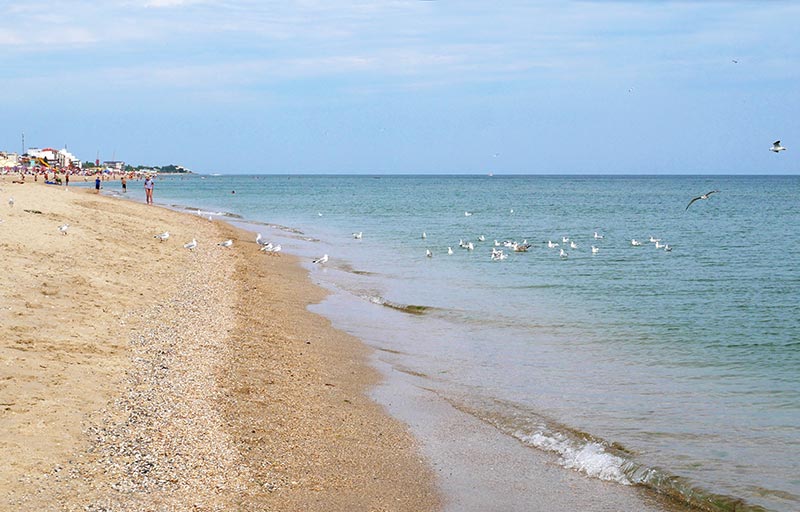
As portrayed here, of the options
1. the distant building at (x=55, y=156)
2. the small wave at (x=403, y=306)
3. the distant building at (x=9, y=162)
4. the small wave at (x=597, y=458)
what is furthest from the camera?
the distant building at (x=55, y=156)

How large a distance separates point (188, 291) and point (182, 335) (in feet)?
17.1

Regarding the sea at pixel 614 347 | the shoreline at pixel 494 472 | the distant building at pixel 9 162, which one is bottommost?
the shoreline at pixel 494 472

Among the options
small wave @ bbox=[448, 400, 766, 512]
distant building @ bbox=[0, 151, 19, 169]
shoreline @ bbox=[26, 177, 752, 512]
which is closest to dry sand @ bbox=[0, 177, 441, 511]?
shoreline @ bbox=[26, 177, 752, 512]

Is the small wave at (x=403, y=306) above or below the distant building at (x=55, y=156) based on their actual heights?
below

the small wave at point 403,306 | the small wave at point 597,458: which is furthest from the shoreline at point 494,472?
the small wave at point 403,306

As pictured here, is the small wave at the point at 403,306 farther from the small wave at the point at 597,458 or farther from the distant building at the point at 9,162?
the distant building at the point at 9,162

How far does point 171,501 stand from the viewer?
6328 mm

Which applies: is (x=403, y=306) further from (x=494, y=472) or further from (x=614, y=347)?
(x=494, y=472)

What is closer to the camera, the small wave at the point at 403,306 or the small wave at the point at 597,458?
the small wave at the point at 597,458

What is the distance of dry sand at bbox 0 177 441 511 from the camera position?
6723 mm

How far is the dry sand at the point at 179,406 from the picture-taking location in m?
6.72

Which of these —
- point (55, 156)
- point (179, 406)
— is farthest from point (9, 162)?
point (179, 406)

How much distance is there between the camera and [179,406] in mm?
8711

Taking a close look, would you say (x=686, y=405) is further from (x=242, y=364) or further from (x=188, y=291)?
(x=188, y=291)
